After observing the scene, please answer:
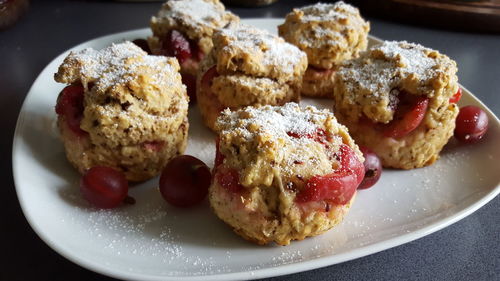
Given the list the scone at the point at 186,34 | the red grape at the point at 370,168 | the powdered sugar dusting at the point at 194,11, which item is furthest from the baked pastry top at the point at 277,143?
the powdered sugar dusting at the point at 194,11

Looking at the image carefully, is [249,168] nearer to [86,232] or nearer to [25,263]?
[86,232]

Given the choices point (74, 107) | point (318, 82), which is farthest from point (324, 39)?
point (74, 107)

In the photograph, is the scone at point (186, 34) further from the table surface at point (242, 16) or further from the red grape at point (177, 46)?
the table surface at point (242, 16)

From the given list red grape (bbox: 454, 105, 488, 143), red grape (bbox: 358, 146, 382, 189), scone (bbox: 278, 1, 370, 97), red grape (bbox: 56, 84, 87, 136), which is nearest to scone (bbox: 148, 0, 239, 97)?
scone (bbox: 278, 1, 370, 97)

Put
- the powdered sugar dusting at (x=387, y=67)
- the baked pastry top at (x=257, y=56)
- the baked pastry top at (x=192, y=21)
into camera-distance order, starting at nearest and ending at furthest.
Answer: the powdered sugar dusting at (x=387, y=67) < the baked pastry top at (x=257, y=56) < the baked pastry top at (x=192, y=21)

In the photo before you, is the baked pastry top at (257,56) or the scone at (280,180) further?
the baked pastry top at (257,56)

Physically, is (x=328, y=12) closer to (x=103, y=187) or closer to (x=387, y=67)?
(x=387, y=67)

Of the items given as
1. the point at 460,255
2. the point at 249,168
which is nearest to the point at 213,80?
the point at 249,168
